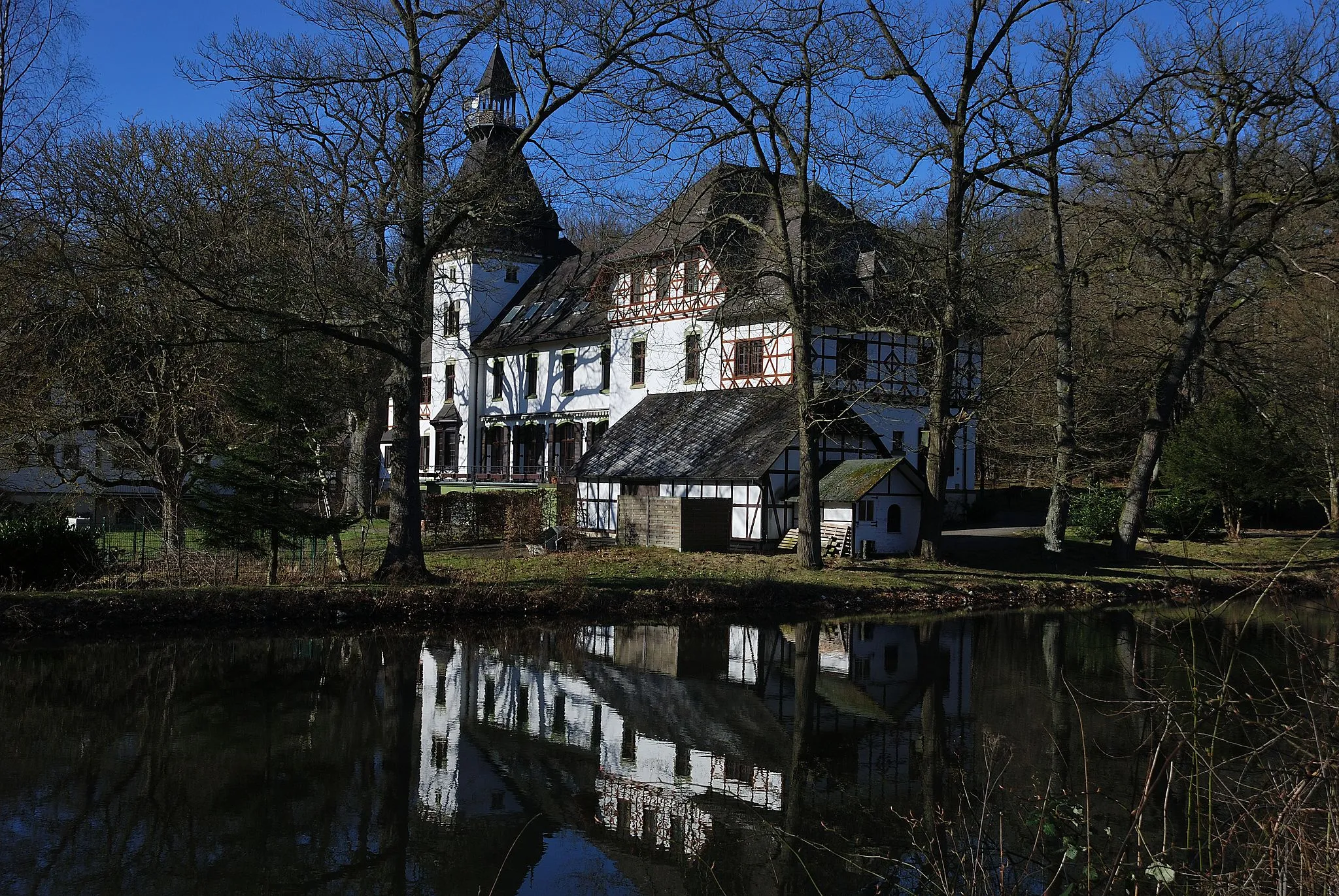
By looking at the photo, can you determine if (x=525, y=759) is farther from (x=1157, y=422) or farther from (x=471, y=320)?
(x=471, y=320)

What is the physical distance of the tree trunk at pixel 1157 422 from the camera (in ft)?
82.4

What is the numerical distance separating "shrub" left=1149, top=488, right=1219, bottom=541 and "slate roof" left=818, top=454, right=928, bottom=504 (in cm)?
833

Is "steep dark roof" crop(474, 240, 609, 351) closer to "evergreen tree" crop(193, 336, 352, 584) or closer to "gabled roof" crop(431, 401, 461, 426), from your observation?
"gabled roof" crop(431, 401, 461, 426)

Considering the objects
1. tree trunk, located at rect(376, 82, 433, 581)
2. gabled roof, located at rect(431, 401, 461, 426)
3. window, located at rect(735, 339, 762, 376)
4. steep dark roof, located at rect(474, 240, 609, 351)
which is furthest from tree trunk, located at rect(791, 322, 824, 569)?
gabled roof, located at rect(431, 401, 461, 426)

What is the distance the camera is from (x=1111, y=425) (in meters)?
36.0

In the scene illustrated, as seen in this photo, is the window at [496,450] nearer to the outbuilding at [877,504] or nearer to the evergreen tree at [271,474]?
the outbuilding at [877,504]

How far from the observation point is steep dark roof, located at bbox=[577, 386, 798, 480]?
2870 centimetres

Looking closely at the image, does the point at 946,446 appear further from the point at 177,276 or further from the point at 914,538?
the point at 177,276

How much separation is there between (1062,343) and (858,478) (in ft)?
17.7

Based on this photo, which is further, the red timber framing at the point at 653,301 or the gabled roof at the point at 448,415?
the gabled roof at the point at 448,415

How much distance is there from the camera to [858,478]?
26953 mm

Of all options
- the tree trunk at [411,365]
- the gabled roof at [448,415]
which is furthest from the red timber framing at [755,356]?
the gabled roof at [448,415]

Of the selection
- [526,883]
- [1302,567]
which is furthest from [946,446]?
[1302,567]

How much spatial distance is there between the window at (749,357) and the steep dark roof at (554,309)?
21.0ft
